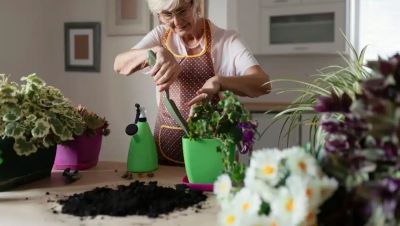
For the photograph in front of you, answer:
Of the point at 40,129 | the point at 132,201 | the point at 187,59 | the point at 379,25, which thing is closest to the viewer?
the point at 132,201

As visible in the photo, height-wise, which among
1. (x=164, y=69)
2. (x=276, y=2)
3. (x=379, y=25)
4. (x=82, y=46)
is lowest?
(x=164, y=69)

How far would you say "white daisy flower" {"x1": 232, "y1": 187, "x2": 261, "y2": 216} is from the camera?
0.63m

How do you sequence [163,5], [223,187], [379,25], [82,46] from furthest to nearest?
[82,46]
[379,25]
[163,5]
[223,187]

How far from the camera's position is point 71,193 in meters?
1.15

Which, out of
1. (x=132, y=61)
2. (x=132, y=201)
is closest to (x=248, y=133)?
(x=132, y=201)

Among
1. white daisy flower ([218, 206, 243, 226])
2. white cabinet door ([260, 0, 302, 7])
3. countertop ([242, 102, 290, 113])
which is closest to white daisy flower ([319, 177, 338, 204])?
white daisy flower ([218, 206, 243, 226])

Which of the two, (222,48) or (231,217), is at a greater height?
(222,48)

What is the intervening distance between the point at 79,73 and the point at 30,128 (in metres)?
2.33

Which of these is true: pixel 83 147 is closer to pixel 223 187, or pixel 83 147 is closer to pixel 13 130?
pixel 13 130

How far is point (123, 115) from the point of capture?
3.36 metres

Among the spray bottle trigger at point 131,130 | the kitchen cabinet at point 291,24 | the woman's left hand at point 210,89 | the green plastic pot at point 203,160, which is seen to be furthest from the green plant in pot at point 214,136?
the kitchen cabinet at point 291,24

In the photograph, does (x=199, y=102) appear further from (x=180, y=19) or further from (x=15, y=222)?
(x=15, y=222)

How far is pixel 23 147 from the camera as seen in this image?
119 cm

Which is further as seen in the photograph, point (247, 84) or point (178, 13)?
point (178, 13)
